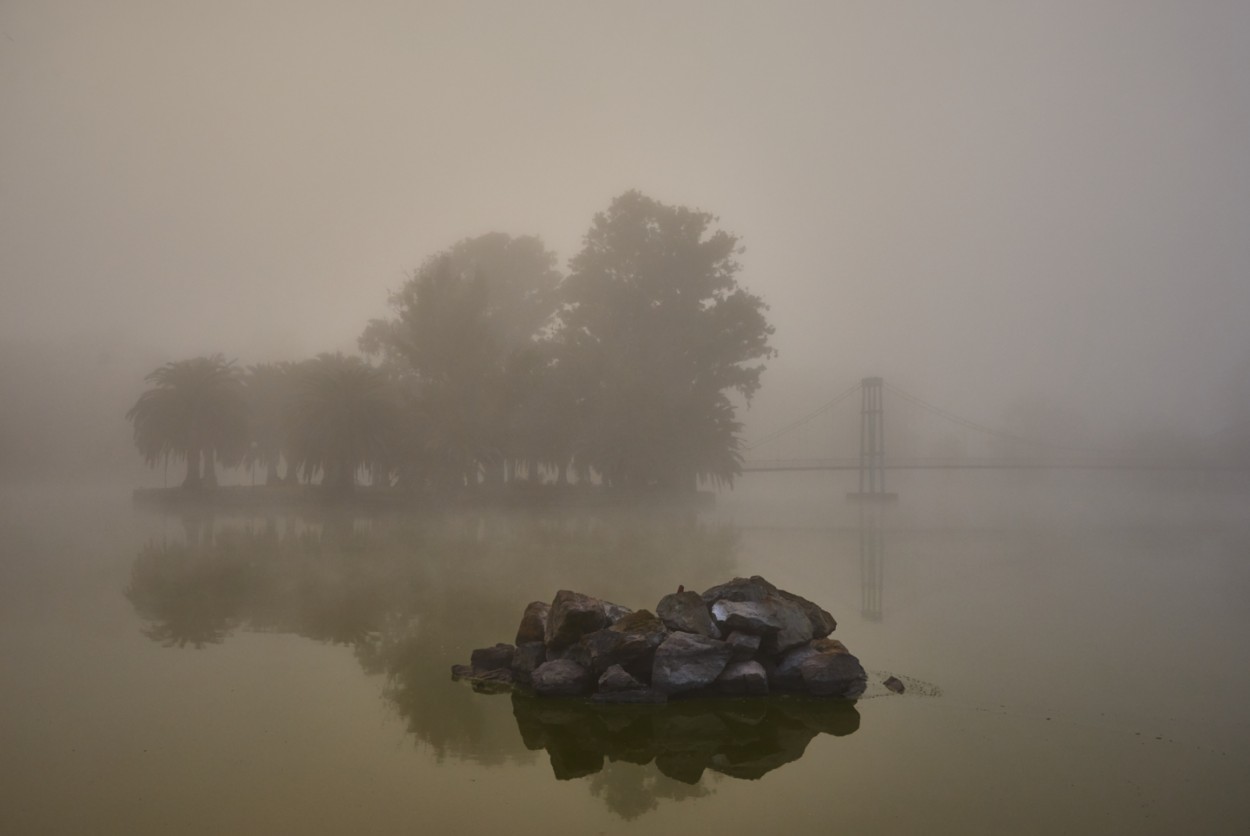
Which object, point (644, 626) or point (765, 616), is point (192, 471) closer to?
point (644, 626)

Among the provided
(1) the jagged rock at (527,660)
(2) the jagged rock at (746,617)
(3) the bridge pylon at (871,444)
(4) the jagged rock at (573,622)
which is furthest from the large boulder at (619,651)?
(3) the bridge pylon at (871,444)

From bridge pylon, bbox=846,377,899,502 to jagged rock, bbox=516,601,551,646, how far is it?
49899mm

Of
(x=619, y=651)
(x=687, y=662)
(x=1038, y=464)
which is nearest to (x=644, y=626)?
(x=619, y=651)

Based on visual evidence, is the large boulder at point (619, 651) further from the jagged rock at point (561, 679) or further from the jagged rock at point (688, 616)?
the jagged rock at point (688, 616)

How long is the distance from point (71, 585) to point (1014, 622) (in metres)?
17.7

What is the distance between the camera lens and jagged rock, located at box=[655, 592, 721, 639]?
10078mm

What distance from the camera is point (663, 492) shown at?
139 ft

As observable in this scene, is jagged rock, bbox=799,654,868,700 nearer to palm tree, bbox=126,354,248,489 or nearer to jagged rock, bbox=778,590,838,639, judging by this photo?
jagged rock, bbox=778,590,838,639

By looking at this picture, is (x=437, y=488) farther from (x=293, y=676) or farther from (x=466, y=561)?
(x=293, y=676)

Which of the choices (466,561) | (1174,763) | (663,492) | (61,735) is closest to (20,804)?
(61,735)

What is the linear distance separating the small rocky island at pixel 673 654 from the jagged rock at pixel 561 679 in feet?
0.04

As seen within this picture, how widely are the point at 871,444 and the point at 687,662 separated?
2252 inches

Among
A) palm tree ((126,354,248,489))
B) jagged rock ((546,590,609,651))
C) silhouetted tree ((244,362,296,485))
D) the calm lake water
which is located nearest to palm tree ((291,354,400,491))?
palm tree ((126,354,248,489))

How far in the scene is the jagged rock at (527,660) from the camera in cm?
1006
